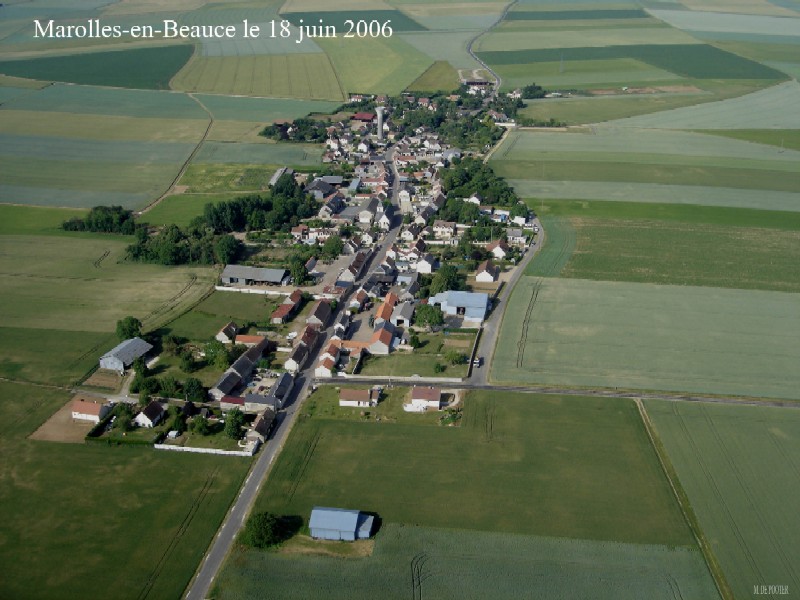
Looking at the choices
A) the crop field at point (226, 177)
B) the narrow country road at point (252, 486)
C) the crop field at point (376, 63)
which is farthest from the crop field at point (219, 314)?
the crop field at point (376, 63)

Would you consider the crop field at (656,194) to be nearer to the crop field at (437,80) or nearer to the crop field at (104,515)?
the crop field at (437,80)

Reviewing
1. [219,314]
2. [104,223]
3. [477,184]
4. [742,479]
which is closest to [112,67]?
[104,223]

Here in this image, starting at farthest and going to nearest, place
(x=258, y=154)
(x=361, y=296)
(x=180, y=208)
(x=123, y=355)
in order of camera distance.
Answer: (x=258, y=154)
(x=180, y=208)
(x=361, y=296)
(x=123, y=355)

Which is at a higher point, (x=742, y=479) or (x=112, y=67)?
(x=112, y=67)

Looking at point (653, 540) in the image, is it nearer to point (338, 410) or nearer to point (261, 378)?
point (338, 410)

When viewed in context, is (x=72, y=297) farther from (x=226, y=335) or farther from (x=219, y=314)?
(x=226, y=335)

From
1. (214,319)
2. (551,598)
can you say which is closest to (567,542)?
(551,598)

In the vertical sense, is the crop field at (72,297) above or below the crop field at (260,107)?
below

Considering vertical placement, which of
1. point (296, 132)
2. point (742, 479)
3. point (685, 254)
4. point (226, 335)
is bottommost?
point (742, 479)
